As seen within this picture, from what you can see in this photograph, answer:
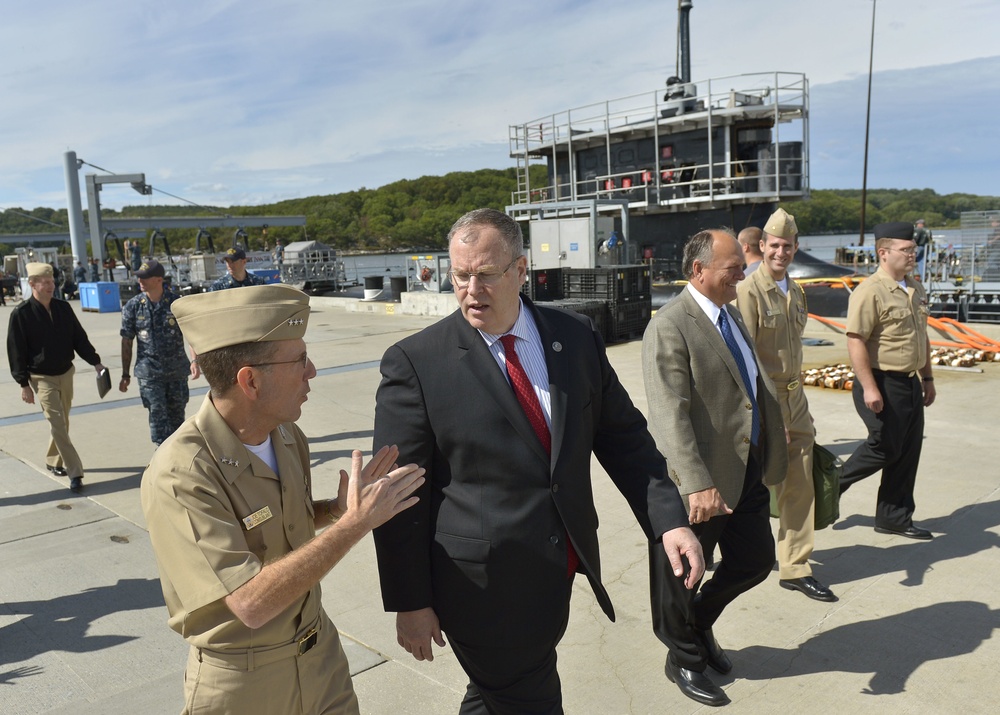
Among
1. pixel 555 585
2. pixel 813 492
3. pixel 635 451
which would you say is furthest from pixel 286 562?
pixel 813 492

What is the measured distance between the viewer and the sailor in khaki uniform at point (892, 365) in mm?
4855

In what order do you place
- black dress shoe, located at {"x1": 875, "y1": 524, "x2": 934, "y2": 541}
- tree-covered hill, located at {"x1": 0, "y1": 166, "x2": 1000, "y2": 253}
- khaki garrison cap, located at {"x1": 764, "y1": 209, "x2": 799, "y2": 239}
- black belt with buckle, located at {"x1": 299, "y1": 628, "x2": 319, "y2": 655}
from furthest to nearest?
tree-covered hill, located at {"x1": 0, "y1": 166, "x2": 1000, "y2": 253} → black dress shoe, located at {"x1": 875, "y1": 524, "x2": 934, "y2": 541} → khaki garrison cap, located at {"x1": 764, "y1": 209, "x2": 799, "y2": 239} → black belt with buckle, located at {"x1": 299, "y1": 628, "x2": 319, "y2": 655}

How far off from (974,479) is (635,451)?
15.7ft

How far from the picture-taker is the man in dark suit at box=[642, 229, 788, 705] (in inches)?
130

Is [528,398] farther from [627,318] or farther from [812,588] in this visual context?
[627,318]

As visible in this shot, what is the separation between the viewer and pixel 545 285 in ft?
48.3

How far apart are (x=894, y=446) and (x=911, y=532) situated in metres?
0.60

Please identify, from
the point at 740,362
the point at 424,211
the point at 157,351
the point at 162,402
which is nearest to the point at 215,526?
the point at 740,362

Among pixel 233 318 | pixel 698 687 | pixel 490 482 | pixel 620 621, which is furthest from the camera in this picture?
pixel 620 621

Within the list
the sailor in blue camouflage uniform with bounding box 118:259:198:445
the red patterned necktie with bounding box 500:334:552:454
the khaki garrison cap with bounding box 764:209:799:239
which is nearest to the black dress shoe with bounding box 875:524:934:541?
the khaki garrison cap with bounding box 764:209:799:239

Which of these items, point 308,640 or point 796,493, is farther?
point 796,493

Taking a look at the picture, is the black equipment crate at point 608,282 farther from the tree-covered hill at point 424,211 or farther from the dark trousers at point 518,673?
the tree-covered hill at point 424,211

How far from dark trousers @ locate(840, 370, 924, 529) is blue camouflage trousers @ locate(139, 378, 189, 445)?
5184 mm

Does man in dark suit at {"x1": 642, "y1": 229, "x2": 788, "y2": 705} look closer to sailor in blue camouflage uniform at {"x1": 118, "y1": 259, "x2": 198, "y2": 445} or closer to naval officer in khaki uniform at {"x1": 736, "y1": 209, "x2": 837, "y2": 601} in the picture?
naval officer in khaki uniform at {"x1": 736, "y1": 209, "x2": 837, "y2": 601}
